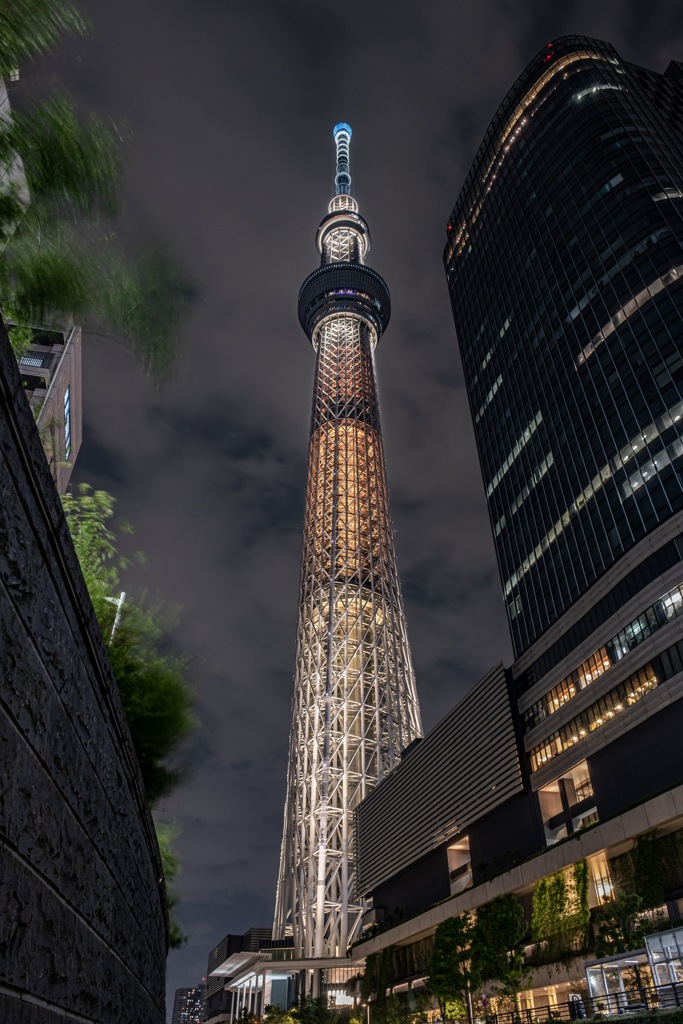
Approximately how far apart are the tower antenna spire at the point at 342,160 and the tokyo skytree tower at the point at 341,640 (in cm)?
3789

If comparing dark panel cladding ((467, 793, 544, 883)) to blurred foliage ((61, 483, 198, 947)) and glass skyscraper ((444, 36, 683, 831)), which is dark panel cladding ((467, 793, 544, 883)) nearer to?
glass skyscraper ((444, 36, 683, 831))

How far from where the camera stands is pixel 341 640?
10162 centimetres

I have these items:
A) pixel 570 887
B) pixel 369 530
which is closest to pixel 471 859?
pixel 570 887

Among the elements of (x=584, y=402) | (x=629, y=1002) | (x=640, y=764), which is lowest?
(x=629, y=1002)

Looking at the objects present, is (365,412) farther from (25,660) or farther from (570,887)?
(25,660)

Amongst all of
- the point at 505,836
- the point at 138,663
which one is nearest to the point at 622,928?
the point at 505,836

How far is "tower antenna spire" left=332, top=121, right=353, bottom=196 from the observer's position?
16588 centimetres

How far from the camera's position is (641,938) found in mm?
35500

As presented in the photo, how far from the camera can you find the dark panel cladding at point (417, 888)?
2653 inches

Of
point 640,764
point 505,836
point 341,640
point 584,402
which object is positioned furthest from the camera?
point 341,640

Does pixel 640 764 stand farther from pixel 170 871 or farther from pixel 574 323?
pixel 574 323

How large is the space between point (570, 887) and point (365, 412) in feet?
288

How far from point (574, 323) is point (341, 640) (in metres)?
52.9

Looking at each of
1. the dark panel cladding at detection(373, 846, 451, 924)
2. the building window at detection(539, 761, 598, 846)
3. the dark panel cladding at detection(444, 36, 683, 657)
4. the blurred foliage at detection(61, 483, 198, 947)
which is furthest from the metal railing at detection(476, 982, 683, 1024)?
the dark panel cladding at detection(444, 36, 683, 657)
